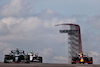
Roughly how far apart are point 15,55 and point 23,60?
4.72ft

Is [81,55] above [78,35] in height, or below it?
below

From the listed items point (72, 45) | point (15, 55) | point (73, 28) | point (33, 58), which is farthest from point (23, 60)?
point (73, 28)

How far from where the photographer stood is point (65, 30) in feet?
390

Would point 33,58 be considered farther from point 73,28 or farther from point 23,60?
point 73,28

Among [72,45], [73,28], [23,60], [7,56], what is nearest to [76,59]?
[23,60]

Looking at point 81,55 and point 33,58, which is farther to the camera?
point 33,58

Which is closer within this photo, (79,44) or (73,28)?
(79,44)

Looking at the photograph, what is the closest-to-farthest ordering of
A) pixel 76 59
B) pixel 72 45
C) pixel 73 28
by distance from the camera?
pixel 76 59 → pixel 72 45 → pixel 73 28

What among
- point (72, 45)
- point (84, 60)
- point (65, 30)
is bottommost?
point (84, 60)

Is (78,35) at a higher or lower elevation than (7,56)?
higher

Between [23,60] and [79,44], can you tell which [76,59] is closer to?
[23,60]

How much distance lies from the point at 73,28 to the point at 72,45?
42.5ft

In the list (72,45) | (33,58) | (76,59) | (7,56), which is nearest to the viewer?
(7,56)

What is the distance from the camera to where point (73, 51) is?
113m
